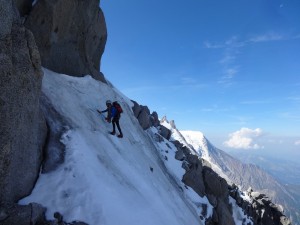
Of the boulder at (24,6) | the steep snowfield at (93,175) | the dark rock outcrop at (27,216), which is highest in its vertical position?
the boulder at (24,6)

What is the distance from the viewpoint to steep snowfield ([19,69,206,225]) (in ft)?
42.9

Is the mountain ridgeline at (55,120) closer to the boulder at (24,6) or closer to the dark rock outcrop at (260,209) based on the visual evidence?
the boulder at (24,6)

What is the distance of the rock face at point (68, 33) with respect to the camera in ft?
75.2

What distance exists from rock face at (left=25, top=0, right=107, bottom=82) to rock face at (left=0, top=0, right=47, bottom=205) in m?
11.0

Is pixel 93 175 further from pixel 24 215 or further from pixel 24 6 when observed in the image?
pixel 24 6

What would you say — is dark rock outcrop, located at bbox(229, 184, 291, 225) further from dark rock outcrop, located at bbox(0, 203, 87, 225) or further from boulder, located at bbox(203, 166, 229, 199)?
dark rock outcrop, located at bbox(0, 203, 87, 225)

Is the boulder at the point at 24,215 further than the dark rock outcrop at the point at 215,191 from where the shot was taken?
No

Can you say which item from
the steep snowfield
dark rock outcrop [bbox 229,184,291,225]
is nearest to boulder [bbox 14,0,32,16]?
the steep snowfield

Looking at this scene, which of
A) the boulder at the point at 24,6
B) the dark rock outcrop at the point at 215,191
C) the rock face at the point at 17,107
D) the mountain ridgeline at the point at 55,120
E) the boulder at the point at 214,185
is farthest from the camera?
the boulder at the point at 214,185

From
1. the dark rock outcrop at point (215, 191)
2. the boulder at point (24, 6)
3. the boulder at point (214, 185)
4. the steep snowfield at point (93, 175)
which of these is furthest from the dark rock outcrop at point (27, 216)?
the boulder at point (214, 185)

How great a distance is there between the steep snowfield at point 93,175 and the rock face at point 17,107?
3.18 feet

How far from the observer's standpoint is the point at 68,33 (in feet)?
87.0

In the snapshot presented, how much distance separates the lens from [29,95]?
1265cm

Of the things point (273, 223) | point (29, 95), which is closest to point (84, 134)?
point (29, 95)
